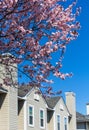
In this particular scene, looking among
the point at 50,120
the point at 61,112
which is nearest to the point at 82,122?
the point at 61,112

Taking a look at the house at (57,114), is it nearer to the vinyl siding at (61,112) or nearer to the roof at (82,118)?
the vinyl siding at (61,112)

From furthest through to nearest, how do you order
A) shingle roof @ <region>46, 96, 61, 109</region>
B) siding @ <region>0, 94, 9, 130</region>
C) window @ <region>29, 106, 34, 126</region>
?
shingle roof @ <region>46, 96, 61, 109</region> < window @ <region>29, 106, 34, 126</region> < siding @ <region>0, 94, 9, 130</region>

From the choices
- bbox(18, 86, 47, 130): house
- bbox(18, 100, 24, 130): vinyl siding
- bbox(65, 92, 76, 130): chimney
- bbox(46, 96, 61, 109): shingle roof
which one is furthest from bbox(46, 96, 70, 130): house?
bbox(18, 100, 24, 130): vinyl siding

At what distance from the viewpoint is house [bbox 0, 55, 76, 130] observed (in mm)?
32312

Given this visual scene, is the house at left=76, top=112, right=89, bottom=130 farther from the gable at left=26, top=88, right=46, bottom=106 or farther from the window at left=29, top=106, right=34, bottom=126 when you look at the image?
the window at left=29, top=106, right=34, bottom=126

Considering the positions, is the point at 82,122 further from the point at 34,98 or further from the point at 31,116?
the point at 31,116

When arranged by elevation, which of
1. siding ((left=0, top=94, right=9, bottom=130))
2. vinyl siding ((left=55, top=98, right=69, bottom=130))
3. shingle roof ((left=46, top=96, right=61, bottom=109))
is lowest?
siding ((left=0, top=94, right=9, bottom=130))

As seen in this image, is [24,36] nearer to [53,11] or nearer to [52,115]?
[53,11]

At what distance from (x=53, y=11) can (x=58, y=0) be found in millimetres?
596

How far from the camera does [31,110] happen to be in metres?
37.7

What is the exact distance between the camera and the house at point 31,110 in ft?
106

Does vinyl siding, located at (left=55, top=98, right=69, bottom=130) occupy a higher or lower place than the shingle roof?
lower

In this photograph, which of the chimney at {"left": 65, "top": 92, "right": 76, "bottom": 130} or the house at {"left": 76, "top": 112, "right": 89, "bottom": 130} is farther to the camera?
the house at {"left": 76, "top": 112, "right": 89, "bottom": 130}

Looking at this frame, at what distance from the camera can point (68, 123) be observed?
50.5 meters
